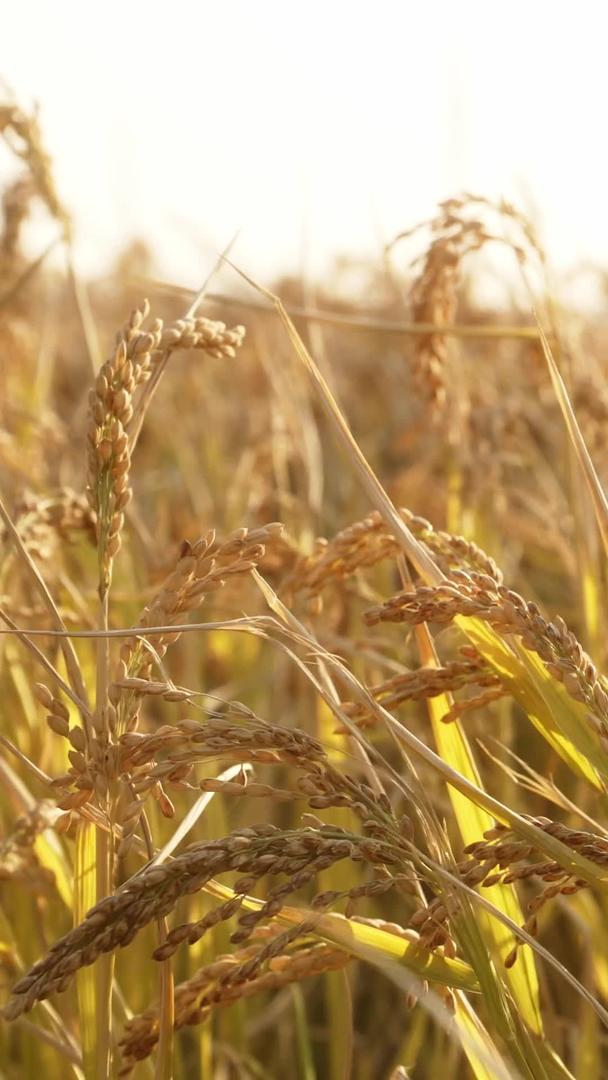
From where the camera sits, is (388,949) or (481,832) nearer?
(388,949)

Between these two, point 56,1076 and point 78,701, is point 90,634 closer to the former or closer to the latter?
point 78,701

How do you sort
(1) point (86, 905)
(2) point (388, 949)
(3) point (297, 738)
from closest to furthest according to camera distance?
(3) point (297, 738) < (2) point (388, 949) < (1) point (86, 905)

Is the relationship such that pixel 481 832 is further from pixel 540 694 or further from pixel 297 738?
pixel 297 738

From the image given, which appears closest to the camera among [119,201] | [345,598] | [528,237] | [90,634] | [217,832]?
[90,634]

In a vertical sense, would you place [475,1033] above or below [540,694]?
below

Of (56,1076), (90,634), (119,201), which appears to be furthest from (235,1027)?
(119,201)

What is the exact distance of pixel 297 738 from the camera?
0.69 m

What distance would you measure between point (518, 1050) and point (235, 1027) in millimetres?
684

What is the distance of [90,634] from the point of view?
0.72 metres

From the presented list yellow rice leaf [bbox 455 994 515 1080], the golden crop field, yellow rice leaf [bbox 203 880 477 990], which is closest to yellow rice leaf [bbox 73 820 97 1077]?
the golden crop field

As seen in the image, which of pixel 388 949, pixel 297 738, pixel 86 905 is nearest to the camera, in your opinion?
pixel 297 738

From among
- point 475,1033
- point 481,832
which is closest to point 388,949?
point 475,1033

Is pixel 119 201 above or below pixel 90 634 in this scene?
above

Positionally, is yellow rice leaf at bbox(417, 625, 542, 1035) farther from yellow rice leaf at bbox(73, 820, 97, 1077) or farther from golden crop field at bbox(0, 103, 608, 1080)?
yellow rice leaf at bbox(73, 820, 97, 1077)
